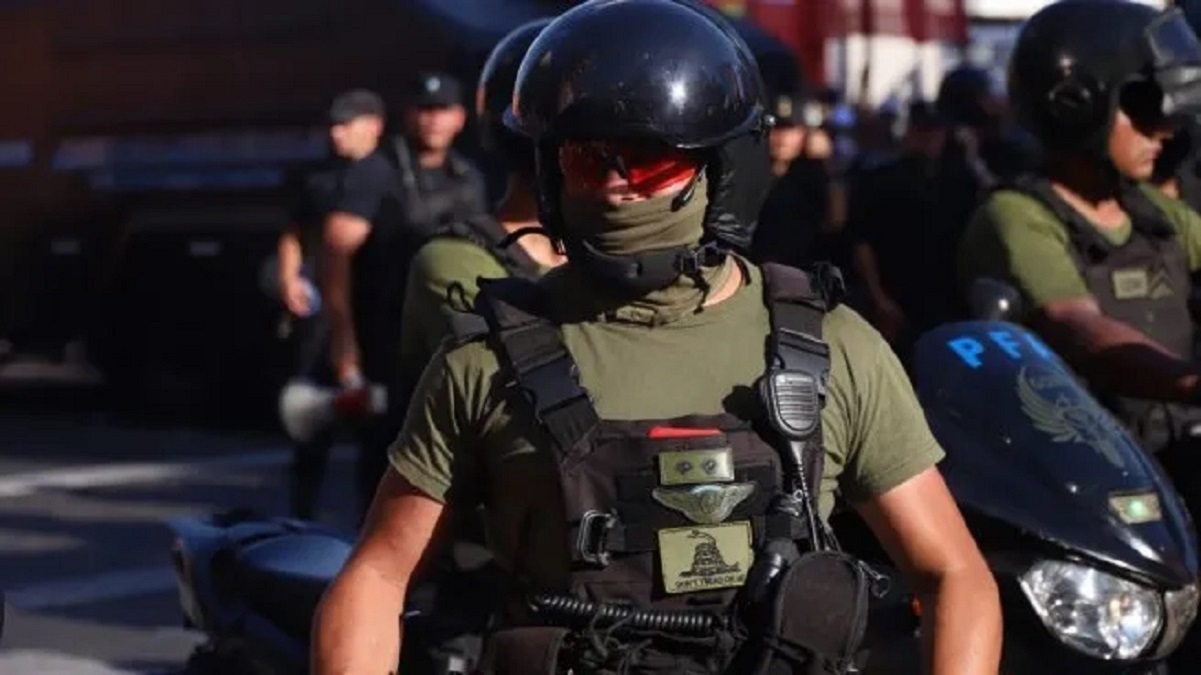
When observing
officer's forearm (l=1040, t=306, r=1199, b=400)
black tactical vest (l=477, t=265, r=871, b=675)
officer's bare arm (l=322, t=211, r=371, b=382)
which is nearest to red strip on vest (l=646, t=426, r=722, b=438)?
black tactical vest (l=477, t=265, r=871, b=675)

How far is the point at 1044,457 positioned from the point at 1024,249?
1018 millimetres

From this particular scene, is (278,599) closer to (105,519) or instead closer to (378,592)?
(378,592)

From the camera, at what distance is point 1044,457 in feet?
13.4

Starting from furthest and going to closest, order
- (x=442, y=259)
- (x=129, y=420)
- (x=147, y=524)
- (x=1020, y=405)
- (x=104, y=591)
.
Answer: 1. (x=129, y=420)
2. (x=147, y=524)
3. (x=104, y=591)
4. (x=442, y=259)
5. (x=1020, y=405)

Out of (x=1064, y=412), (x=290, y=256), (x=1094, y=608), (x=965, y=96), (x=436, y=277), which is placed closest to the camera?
(x=1094, y=608)

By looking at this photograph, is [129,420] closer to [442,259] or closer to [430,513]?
[442,259]

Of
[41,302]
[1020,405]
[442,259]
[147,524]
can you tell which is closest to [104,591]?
[147,524]

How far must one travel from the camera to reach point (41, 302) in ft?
55.6

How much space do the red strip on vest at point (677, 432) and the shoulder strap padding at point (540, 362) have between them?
67 millimetres

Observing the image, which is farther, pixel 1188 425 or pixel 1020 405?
pixel 1188 425

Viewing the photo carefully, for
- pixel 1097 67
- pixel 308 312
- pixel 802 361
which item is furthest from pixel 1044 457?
pixel 308 312

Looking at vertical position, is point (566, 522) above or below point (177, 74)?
above

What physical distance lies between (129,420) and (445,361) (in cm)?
1336

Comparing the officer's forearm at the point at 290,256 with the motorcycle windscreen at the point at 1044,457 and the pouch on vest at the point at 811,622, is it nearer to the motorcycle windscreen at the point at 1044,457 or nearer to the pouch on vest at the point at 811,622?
the motorcycle windscreen at the point at 1044,457
